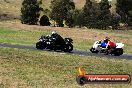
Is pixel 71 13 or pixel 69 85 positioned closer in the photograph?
pixel 69 85

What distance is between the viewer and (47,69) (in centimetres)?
2741

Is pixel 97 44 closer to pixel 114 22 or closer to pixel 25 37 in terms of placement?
pixel 25 37

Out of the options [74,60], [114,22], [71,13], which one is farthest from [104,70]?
[114,22]

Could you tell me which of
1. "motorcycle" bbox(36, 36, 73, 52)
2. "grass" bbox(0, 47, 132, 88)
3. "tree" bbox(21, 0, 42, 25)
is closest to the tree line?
"tree" bbox(21, 0, 42, 25)

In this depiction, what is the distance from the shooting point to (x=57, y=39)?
41.1 metres

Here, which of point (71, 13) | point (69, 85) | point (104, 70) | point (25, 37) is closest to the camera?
point (69, 85)

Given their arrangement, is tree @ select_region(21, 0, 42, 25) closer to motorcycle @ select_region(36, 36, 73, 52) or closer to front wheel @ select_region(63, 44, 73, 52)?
motorcycle @ select_region(36, 36, 73, 52)

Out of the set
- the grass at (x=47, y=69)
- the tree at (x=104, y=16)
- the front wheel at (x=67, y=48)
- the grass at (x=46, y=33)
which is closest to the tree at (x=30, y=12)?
the tree at (x=104, y=16)

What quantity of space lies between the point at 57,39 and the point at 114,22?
6745cm

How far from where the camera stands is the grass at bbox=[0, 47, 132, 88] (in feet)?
76.9

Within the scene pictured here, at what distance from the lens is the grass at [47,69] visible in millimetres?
23453

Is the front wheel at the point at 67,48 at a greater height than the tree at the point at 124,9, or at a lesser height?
lesser

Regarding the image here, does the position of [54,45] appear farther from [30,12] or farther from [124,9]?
[124,9]

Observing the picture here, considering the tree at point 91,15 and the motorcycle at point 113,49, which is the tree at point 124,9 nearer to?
the tree at point 91,15
